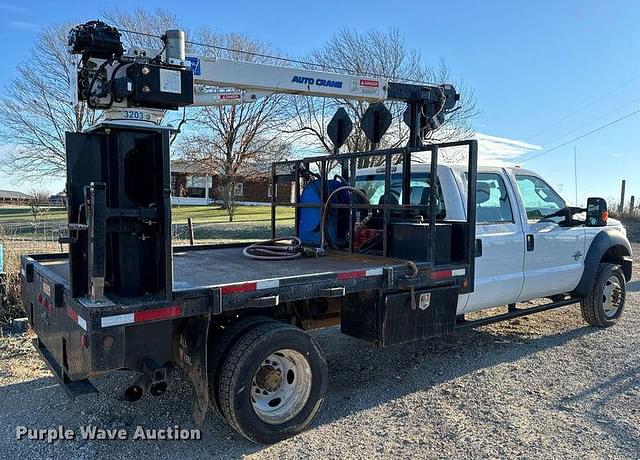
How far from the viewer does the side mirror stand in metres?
6.17

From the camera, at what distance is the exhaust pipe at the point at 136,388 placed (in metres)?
3.43

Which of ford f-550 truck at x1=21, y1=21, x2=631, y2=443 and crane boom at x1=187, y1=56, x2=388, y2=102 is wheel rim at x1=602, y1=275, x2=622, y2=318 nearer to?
ford f-550 truck at x1=21, y1=21, x2=631, y2=443

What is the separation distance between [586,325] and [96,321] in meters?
6.21

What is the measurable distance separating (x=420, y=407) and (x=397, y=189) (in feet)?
7.96

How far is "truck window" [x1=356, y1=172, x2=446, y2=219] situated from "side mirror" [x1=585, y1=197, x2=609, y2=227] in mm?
2121

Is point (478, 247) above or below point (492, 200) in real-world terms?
below

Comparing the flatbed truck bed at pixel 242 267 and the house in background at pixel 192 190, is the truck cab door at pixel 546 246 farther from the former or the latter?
the house in background at pixel 192 190

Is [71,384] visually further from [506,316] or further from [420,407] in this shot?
[506,316]

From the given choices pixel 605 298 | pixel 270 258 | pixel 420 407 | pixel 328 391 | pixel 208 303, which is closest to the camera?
pixel 208 303

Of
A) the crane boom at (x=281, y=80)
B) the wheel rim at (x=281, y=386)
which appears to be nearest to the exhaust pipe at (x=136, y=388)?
the wheel rim at (x=281, y=386)

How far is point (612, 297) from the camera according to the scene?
22.6 feet

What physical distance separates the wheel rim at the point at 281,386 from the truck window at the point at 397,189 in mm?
2029

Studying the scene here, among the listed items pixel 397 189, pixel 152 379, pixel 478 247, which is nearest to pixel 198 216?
pixel 397 189

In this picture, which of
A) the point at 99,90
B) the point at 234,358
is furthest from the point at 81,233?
the point at 234,358
